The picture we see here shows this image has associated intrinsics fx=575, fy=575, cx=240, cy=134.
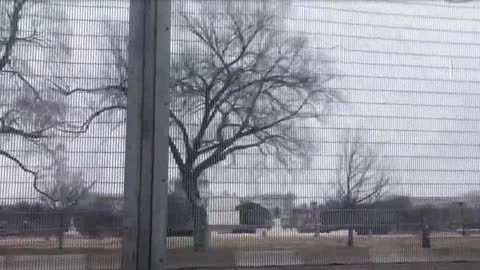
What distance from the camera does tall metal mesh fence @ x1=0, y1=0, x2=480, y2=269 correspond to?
3.22m

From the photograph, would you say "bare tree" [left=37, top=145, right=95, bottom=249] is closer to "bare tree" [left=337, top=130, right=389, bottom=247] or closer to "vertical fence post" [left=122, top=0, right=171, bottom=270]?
"vertical fence post" [left=122, top=0, right=171, bottom=270]

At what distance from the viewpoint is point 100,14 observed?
3.35 metres

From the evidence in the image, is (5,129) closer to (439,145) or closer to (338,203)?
(338,203)

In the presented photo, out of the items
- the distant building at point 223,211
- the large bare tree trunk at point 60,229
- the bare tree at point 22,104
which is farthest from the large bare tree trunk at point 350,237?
the bare tree at point 22,104

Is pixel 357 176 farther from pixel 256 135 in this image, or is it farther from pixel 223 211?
pixel 223 211

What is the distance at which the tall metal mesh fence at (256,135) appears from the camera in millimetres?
3225

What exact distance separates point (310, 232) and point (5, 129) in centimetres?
184

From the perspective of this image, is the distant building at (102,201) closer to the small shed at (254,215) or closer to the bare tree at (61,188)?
the bare tree at (61,188)

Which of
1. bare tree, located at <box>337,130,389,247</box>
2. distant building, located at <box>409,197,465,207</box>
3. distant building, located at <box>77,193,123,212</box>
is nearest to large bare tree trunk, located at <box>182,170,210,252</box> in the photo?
distant building, located at <box>77,193,123,212</box>

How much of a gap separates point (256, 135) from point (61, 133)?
1112 mm

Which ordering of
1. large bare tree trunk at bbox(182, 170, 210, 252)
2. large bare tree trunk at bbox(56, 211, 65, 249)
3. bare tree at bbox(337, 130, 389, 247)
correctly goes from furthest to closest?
bare tree at bbox(337, 130, 389, 247) < large bare tree trunk at bbox(182, 170, 210, 252) < large bare tree trunk at bbox(56, 211, 65, 249)

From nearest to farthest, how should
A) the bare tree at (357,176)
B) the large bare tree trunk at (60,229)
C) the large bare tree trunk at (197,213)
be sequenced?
the large bare tree trunk at (60,229)
the large bare tree trunk at (197,213)
the bare tree at (357,176)

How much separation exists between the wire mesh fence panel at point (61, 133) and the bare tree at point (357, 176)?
1312 mm

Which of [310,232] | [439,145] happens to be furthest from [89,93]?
[439,145]
